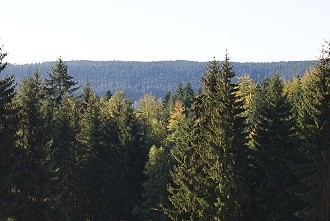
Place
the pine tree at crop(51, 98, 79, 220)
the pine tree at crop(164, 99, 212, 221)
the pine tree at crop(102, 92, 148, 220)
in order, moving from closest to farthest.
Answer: the pine tree at crop(164, 99, 212, 221)
the pine tree at crop(102, 92, 148, 220)
the pine tree at crop(51, 98, 79, 220)

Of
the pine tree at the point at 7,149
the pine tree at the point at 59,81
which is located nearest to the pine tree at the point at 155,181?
the pine tree at the point at 7,149

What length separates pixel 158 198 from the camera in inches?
1924

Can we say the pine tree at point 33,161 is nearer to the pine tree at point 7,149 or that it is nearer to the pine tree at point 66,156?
the pine tree at point 7,149

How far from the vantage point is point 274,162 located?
129 ft

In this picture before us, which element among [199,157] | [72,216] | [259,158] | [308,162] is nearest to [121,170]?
[72,216]

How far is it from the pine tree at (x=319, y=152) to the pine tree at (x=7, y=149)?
19.6 metres

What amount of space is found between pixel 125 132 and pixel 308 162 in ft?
70.5

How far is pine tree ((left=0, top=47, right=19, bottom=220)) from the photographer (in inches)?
1352

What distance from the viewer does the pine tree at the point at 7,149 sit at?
3434cm

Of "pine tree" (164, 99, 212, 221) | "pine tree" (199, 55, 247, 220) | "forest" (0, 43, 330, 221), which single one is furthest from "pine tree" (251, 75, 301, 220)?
"pine tree" (164, 99, 212, 221)

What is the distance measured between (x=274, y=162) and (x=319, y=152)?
4.70m

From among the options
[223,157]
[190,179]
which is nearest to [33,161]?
[190,179]

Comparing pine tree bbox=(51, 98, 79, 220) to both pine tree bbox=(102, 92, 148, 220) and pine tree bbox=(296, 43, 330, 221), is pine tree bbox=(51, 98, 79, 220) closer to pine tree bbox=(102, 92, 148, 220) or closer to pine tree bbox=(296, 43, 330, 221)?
pine tree bbox=(102, 92, 148, 220)

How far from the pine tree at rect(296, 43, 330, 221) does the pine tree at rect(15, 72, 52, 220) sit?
19139mm
